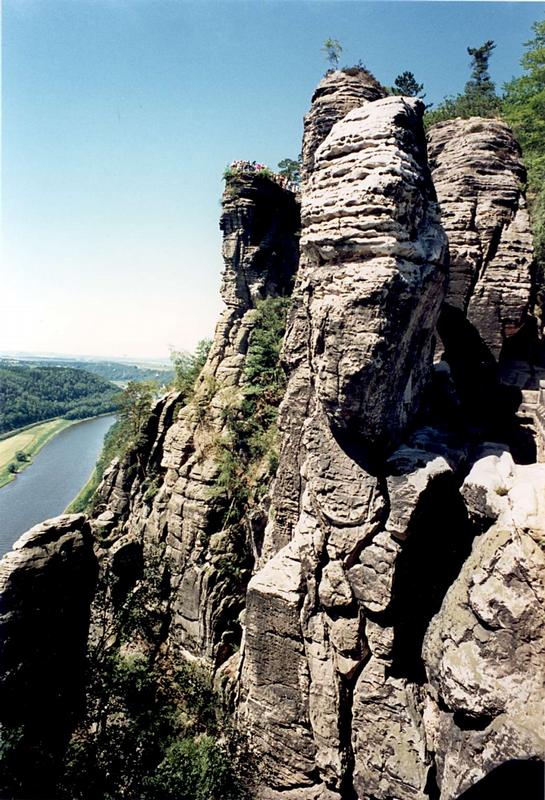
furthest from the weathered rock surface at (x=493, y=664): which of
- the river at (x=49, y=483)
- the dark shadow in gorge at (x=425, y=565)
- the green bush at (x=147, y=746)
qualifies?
the river at (x=49, y=483)

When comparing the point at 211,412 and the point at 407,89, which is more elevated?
the point at 407,89

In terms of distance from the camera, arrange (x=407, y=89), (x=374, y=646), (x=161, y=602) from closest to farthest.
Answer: (x=374, y=646), (x=161, y=602), (x=407, y=89)

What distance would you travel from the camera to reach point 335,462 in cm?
838

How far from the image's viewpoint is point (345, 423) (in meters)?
8.12

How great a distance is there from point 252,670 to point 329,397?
209 inches

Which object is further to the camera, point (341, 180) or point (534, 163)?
point (534, 163)

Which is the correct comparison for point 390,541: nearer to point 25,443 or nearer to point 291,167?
point 291,167

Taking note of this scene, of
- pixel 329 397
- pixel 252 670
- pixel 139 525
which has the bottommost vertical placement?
pixel 139 525

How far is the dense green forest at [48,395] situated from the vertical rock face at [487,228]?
6126 cm

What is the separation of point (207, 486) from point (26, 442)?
193 feet

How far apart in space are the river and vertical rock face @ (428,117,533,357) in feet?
134

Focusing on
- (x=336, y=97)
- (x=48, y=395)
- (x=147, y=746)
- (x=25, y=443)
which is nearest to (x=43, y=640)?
(x=147, y=746)

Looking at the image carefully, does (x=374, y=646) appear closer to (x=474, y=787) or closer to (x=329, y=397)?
(x=474, y=787)

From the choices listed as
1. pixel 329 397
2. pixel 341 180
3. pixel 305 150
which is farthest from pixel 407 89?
pixel 329 397
